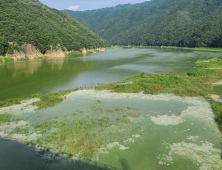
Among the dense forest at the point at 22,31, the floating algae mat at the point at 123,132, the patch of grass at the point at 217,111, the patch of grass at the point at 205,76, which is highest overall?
the dense forest at the point at 22,31

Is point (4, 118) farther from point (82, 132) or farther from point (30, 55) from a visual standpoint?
point (30, 55)

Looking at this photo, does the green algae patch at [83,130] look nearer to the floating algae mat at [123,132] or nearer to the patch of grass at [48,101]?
the floating algae mat at [123,132]

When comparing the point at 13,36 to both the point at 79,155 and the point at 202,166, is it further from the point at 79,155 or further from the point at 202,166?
the point at 202,166

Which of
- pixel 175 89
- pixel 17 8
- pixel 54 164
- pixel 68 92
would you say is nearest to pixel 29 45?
pixel 17 8

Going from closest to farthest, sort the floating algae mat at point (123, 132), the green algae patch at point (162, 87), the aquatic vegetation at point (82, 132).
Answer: the floating algae mat at point (123, 132)
the aquatic vegetation at point (82, 132)
the green algae patch at point (162, 87)

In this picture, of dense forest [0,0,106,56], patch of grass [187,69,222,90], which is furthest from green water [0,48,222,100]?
dense forest [0,0,106,56]

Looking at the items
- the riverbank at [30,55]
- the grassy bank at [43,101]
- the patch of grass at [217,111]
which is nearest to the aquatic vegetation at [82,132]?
the grassy bank at [43,101]

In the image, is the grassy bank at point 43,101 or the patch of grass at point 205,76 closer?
the grassy bank at point 43,101

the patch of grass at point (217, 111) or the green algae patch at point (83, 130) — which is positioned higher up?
the patch of grass at point (217, 111)
